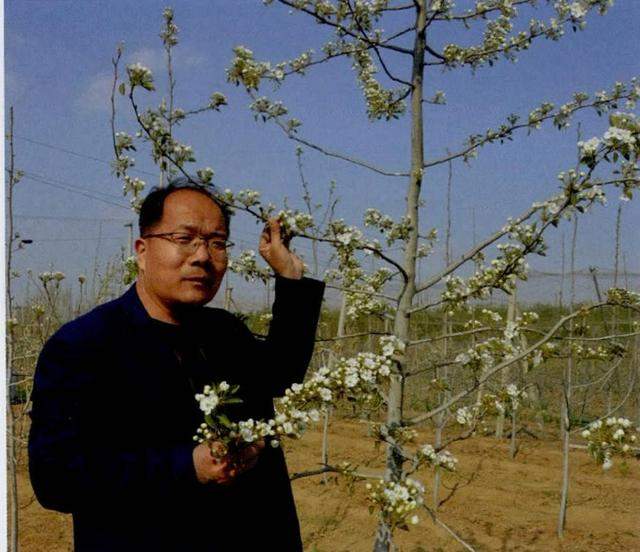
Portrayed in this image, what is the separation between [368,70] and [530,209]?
1320 millimetres

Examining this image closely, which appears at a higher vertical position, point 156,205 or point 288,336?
point 156,205

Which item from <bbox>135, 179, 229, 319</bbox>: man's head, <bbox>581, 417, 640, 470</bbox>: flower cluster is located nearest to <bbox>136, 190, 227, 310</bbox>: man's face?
<bbox>135, 179, 229, 319</bbox>: man's head

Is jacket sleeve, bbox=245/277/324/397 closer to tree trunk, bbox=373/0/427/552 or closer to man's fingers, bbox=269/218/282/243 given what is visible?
man's fingers, bbox=269/218/282/243

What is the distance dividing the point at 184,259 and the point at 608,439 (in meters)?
1.48

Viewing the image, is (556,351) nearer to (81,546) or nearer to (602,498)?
(81,546)

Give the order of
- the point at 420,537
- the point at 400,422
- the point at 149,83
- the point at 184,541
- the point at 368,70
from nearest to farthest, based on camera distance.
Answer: the point at 184,541 → the point at 149,83 → the point at 400,422 → the point at 368,70 → the point at 420,537

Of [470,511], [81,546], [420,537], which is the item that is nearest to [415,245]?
[81,546]

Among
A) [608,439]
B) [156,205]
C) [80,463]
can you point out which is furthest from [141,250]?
[608,439]

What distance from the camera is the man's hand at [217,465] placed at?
1.49 metres

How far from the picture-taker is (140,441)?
166cm

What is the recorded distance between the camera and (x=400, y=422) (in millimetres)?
2768

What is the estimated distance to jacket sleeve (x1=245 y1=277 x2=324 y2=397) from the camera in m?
2.12

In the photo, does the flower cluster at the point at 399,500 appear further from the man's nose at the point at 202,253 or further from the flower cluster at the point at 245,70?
the flower cluster at the point at 245,70

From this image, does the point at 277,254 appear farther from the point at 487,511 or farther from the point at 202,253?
the point at 487,511
